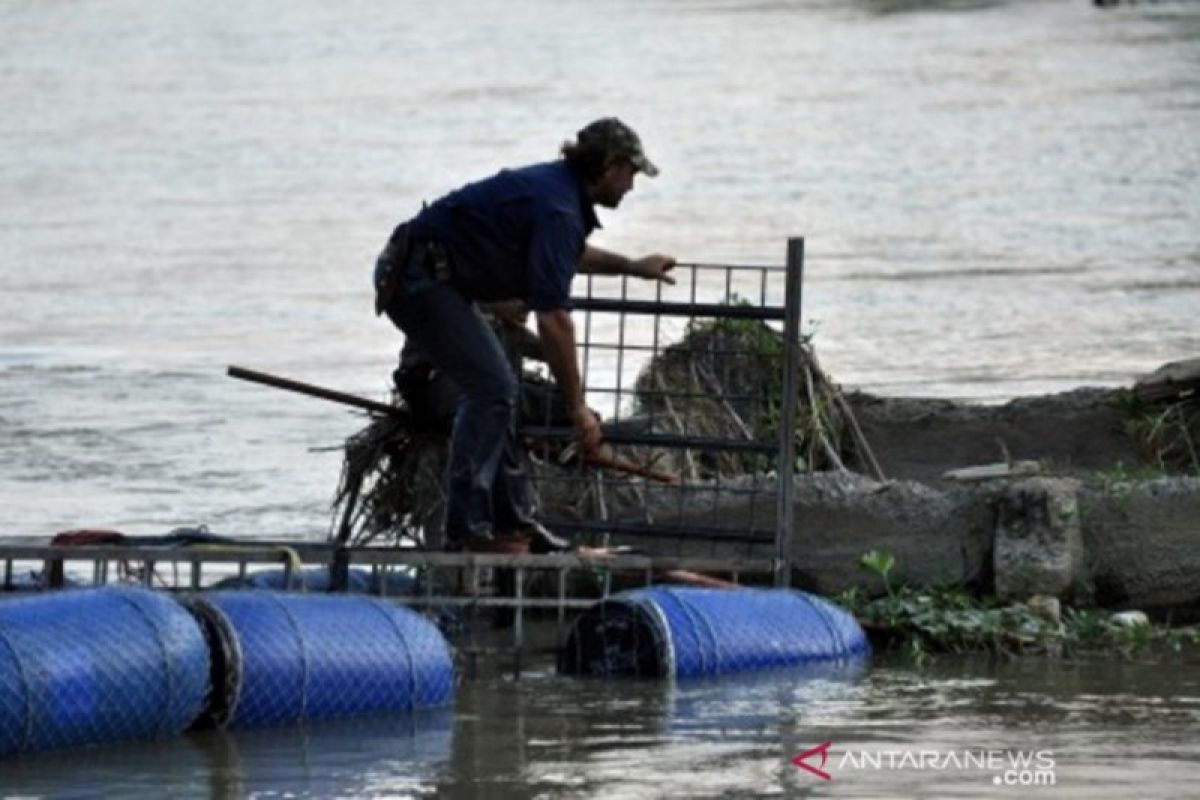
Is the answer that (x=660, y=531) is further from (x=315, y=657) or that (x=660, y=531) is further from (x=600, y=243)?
(x=600, y=243)

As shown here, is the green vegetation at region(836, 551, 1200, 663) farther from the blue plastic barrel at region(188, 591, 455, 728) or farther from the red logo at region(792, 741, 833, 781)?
the blue plastic barrel at region(188, 591, 455, 728)

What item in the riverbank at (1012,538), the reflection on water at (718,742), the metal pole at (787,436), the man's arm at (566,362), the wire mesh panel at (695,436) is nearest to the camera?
the reflection on water at (718,742)

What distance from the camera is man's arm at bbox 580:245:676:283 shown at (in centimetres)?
1209

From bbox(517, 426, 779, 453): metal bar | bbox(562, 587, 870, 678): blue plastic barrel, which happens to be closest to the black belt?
bbox(517, 426, 779, 453): metal bar

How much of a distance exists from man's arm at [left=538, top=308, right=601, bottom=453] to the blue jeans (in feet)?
0.80

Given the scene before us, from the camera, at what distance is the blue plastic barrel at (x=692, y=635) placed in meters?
11.8

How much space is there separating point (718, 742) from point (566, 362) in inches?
62.2

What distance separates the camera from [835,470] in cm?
1388

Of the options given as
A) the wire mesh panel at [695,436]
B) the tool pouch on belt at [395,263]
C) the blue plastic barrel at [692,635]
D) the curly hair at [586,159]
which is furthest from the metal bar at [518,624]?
the curly hair at [586,159]

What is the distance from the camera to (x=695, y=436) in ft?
43.9

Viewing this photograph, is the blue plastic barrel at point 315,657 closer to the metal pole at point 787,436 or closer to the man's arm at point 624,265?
the man's arm at point 624,265

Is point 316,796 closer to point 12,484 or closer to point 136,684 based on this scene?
point 136,684

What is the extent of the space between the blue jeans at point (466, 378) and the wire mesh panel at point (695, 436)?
507 mm

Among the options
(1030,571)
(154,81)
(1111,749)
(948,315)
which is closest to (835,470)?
(1030,571)
